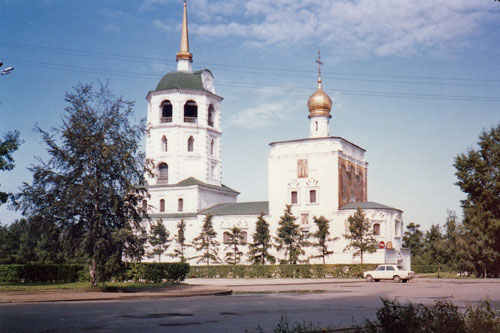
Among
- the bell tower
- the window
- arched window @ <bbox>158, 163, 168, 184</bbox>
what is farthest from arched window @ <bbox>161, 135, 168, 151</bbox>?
the window

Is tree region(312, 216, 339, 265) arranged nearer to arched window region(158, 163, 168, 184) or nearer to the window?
the window

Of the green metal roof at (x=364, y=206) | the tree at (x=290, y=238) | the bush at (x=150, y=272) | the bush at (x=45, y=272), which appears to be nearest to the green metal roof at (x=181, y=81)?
the tree at (x=290, y=238)

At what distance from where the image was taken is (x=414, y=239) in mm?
85188

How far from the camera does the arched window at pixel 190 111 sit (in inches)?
2830

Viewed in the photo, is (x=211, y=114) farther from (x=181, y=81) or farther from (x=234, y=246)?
(x=234, y=246)

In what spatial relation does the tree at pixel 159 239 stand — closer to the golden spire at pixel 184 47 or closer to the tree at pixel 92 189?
the golden spire at pixel 184 47

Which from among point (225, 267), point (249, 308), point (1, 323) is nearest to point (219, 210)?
point (225, 267)

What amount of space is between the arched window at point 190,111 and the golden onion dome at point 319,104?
48.7ft

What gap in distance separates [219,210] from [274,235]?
331 inches

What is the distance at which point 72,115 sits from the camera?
2588 cm

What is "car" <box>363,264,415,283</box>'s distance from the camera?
42.2 meters

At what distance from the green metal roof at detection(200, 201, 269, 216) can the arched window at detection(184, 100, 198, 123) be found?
1160cm

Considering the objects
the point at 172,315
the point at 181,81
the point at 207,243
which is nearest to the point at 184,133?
the point at 181,81

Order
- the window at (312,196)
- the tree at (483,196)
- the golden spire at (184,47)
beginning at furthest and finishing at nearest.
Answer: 1. the golden spire at (184,47)
2. the window at (312,196)
3. the tree at (483,196)
